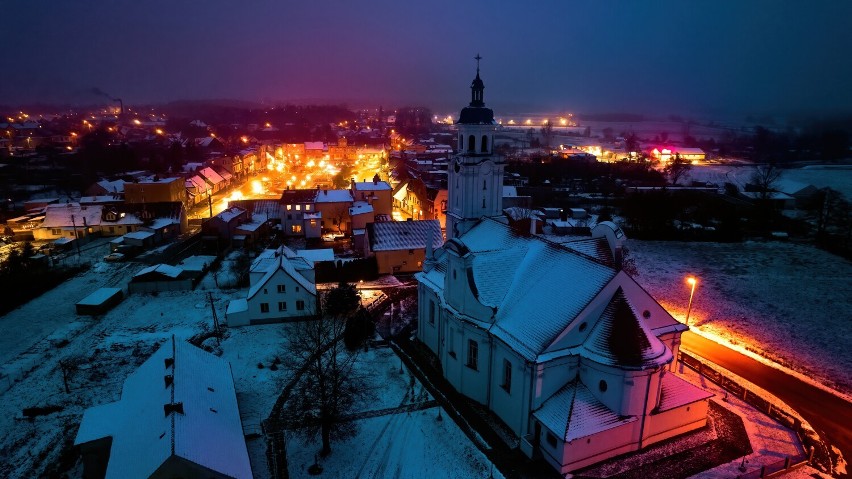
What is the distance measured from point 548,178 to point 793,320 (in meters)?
56.8

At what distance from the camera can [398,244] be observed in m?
43.1

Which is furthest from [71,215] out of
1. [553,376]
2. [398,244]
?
[553,376]

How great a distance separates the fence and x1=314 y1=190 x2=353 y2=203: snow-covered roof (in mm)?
39199

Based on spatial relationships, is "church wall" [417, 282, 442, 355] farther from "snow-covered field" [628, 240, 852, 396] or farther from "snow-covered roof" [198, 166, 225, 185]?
"snow-covered roof" [198, 166, 225, 185]

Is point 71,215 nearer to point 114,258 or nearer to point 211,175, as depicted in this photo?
point 114,258

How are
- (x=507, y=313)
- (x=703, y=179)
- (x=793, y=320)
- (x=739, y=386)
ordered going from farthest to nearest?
(x=703, y=179) < (x=793, y=320) < (x=739, y=386) < (x=507, y=313)

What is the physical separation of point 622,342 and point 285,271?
2246 centimetres

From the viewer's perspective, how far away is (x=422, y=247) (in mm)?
43344

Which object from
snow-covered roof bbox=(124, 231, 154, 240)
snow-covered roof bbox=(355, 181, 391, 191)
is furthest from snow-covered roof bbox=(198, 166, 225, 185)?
snow-covered roof bbox=(355, 181, 391, 191)

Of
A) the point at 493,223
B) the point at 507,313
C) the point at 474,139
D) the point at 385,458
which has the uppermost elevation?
the point at 474,139

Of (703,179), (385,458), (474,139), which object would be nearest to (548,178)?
(703,179)

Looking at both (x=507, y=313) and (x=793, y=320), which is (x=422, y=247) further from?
(x=793, y=320)

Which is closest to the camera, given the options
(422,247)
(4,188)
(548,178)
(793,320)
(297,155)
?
(793,320)

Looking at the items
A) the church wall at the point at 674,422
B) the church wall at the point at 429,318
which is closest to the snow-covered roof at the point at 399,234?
the church wall at the point at 429,318
